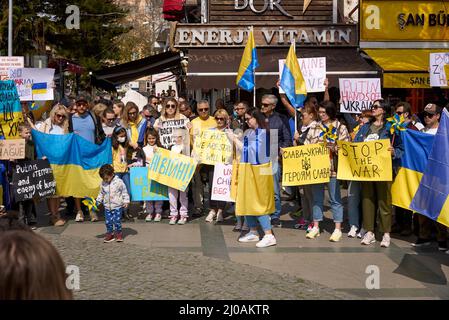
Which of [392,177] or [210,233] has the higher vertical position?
[392,177]

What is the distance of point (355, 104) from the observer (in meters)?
11.5

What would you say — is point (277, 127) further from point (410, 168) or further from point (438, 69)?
point (438, 69)

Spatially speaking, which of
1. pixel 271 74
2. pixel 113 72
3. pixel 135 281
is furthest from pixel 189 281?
pixel 113 72

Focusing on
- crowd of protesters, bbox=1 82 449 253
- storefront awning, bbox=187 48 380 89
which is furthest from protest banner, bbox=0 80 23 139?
storefront awning, bbox=187 48 380 89

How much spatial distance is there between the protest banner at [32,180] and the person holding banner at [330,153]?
12.2 feet

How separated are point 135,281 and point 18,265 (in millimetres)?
4982

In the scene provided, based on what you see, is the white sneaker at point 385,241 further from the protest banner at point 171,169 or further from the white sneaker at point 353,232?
the protest banner at point 171,169

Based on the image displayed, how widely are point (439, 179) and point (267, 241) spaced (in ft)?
7.74

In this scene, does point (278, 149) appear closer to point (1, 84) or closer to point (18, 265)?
point (1, 84)

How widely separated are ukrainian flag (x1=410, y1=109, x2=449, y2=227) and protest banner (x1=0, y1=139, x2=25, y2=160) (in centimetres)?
525

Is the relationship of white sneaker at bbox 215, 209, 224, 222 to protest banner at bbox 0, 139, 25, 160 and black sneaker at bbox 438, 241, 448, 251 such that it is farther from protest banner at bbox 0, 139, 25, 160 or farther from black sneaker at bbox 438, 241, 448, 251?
black sneaker at bbox 438, 241, 448, 251

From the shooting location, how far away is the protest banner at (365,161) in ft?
28.5

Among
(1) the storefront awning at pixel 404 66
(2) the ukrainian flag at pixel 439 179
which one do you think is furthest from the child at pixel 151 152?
(1) the storefront awning at pixel 404 66
